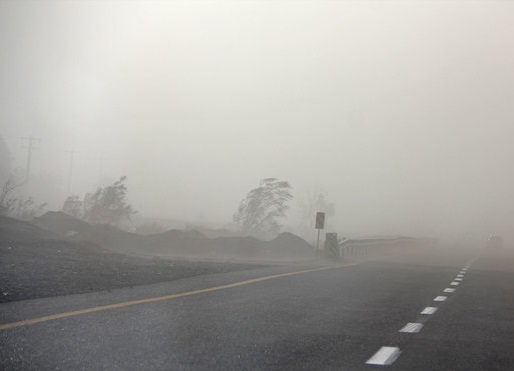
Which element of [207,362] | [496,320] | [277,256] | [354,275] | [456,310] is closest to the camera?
[207,362]

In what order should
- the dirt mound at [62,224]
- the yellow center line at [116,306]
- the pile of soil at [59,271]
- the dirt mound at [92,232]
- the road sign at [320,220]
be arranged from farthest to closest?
1. the dirt mound at [62,224]
2. the dirt mound at [92,232]
3. the road sign at [320,220]
4. the pile of soil at [59,271]
5. the yellow center line at [116,306]

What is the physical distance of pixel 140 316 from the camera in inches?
381

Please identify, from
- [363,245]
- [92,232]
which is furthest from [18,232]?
[363,245]

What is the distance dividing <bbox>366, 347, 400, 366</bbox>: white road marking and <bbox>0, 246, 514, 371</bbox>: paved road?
0.01 metres

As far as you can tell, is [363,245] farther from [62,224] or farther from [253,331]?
[253,331]

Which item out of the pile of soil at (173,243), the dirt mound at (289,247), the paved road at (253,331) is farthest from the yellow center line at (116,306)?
the dirt mound at (289,247)

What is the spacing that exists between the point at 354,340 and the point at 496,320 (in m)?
3.81

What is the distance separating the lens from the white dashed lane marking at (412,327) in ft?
31.7

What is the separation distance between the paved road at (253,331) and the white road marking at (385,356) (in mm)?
12

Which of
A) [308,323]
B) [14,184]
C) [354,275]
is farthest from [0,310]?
[14,184]

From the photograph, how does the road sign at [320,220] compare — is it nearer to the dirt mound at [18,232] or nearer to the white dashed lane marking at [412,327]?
the dirt mound at [18,232]

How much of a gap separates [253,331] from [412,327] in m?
2.44

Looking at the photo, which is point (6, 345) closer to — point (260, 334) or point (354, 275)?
point (260, 334)

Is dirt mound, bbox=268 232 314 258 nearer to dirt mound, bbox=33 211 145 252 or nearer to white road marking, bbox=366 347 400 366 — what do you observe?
dirt mound, bbox=33 211 145 252
